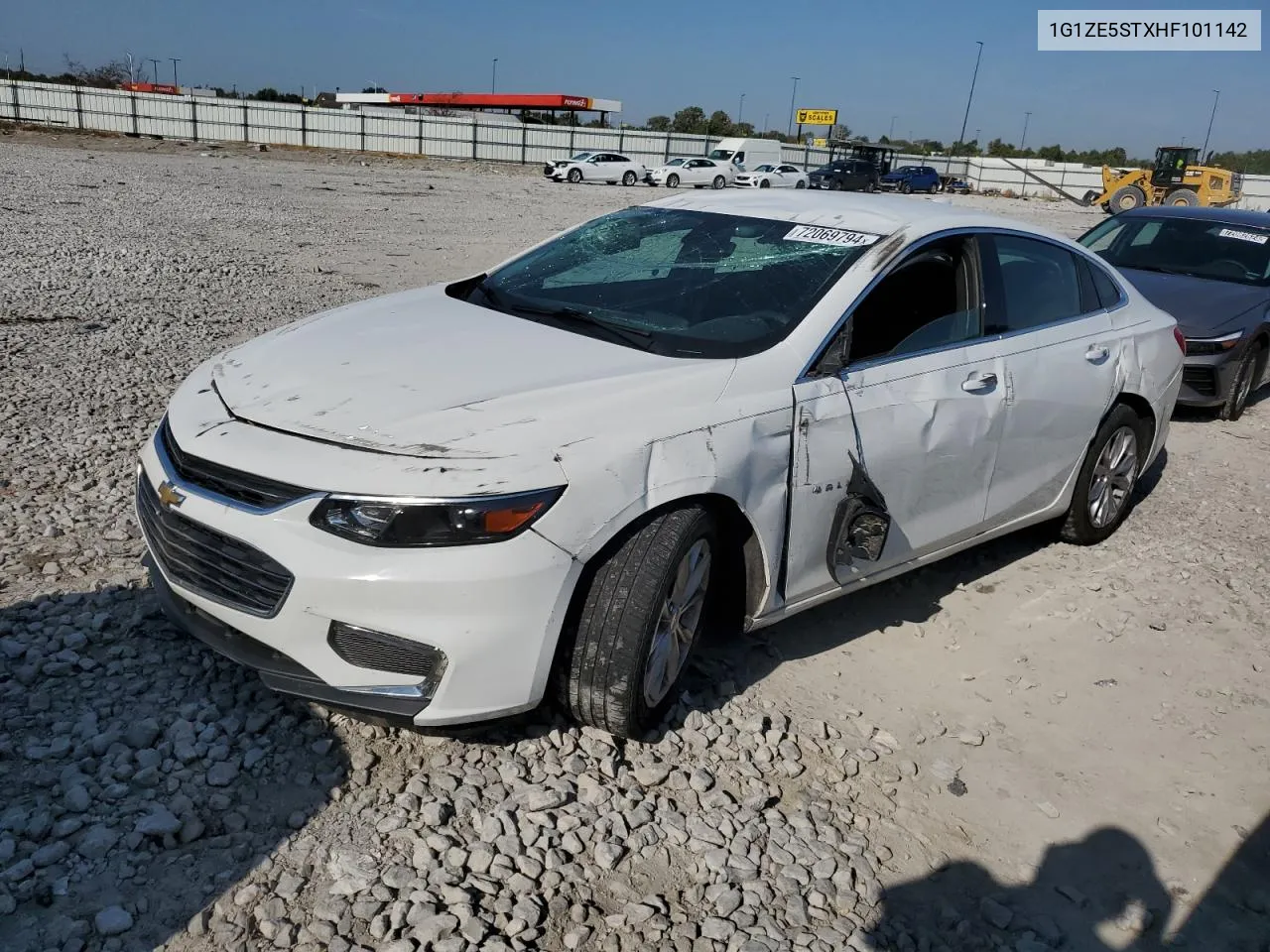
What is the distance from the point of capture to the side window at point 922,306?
12.1 ft

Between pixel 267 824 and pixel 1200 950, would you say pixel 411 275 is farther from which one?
pixel 1200 950

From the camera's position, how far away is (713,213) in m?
4.39

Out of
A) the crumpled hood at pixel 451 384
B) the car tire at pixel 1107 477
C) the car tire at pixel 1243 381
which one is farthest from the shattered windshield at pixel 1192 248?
the crumpled hood at pixel 451 384

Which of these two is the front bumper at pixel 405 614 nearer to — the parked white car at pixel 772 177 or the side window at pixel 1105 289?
the side window at pixel 1105 289

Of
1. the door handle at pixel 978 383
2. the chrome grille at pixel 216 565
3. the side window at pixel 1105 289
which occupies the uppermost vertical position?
the side window at pixel 1105 289

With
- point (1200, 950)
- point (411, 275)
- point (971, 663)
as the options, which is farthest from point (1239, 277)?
point (411, 275)

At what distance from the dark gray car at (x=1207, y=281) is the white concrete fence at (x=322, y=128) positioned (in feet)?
133

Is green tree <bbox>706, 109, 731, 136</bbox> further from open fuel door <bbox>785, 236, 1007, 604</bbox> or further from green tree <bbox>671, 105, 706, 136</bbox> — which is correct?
open fuel door <bbox>785, 236, 1007, 604</bbox>

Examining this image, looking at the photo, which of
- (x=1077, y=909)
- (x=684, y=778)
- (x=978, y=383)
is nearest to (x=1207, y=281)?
(x=978, y=383)

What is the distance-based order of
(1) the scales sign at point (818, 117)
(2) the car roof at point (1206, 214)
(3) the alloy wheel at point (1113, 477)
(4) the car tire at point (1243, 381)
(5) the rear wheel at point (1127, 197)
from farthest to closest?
(1) the scales sign at point (818, 117), (5) the rear wheel at point (1127, 197), (2) the car roof at point (1206, 214), (4) the car tire at point (1243, 381), (3) the alloy wheel at point (1113, 477)

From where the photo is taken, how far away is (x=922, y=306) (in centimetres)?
398

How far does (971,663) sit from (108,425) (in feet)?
15.0

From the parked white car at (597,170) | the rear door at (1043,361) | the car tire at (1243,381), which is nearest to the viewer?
the rear door at (1043,361)

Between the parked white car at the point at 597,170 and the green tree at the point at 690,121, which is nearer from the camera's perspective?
the parked white car at the point at 597,170
